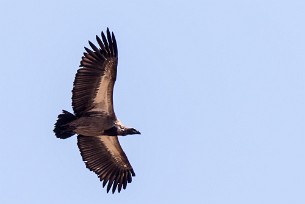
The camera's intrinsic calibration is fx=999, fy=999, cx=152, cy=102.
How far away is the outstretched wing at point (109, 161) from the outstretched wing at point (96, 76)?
1.77 metres

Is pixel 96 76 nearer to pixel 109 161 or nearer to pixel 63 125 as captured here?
pixel 63 125

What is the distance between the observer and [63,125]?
90.9ft

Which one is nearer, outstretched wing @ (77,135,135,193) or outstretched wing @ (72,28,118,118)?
outstretched wing @ (72,28,118,118)

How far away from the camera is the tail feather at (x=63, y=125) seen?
2775 centimetres

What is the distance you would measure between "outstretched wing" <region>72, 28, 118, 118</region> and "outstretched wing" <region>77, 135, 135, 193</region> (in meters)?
1.77

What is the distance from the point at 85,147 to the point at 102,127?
4.89 feet

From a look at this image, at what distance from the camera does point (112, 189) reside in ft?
97.1

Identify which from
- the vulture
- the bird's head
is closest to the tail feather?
the vulture

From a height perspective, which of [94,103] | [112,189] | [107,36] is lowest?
[112,189]

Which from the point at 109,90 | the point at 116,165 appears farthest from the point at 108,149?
the point at 109,90

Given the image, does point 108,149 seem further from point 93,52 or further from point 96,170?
point 93,52

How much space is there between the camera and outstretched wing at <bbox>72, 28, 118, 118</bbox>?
2766 cm

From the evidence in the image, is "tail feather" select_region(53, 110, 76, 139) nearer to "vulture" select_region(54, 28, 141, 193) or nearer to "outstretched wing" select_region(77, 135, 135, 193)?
"vulture" select_region(54, 28, 141, 193)

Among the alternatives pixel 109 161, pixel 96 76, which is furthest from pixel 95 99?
pixel 109 161
